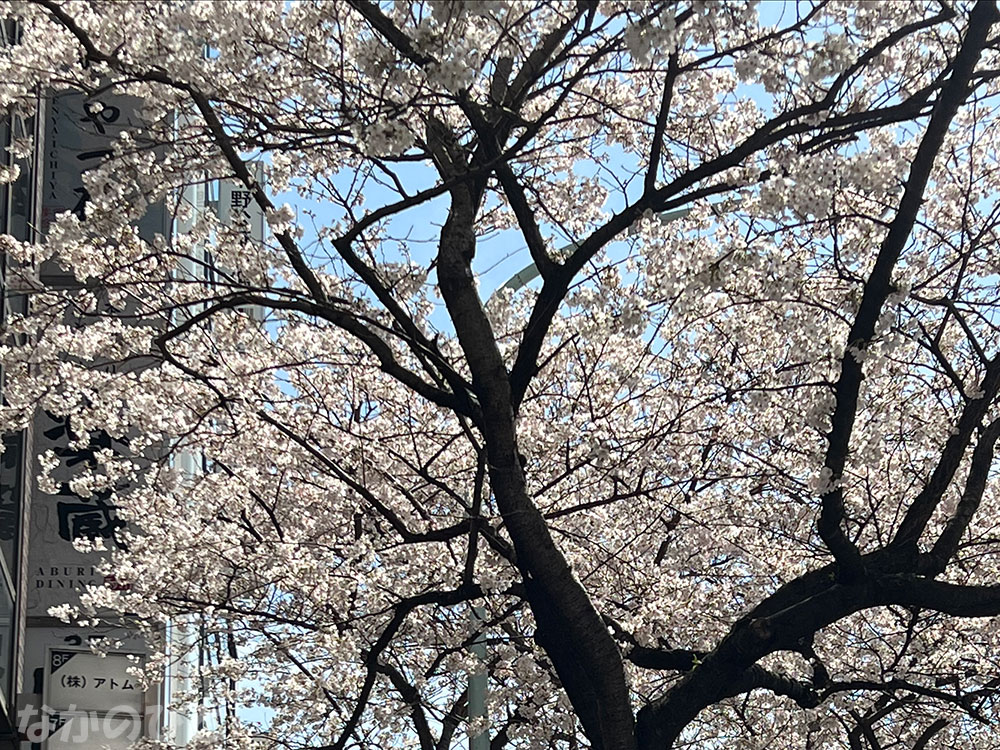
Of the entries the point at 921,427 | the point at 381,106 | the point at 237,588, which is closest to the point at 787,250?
the point at 921,427

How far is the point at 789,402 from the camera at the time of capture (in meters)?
7.74

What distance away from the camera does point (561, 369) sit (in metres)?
9.53

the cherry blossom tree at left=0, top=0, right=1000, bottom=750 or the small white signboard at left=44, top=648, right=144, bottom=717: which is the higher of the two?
the small white signboard at left=44, top=648, right=144, bottom=717

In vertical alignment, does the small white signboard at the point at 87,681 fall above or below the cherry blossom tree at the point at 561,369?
above

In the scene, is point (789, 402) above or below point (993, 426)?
above

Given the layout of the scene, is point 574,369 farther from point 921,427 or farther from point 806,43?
point 806,43

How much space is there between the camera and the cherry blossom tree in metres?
5.88

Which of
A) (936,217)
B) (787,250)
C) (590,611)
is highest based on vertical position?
(936,217)

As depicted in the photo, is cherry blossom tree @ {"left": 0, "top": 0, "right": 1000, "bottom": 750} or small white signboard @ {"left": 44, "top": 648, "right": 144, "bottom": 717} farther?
small white signboard @ {"left": 44, "top": 648, "right": 144, "bottom": 717}

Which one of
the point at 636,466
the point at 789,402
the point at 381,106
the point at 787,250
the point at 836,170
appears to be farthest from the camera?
the point at 636,466

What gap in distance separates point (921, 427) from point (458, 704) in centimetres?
505

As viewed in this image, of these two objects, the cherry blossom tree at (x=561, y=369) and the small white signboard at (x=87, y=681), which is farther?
the small white signboard at (x=87, y=681)

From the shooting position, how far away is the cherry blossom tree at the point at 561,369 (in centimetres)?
588

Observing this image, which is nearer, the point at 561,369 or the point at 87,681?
the point at 561,369
